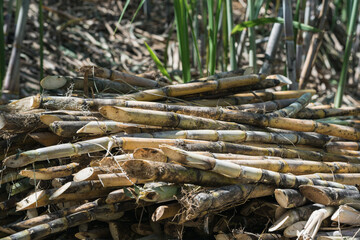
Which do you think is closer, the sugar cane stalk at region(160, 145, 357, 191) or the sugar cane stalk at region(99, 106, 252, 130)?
the sugar cane stalk at region(160, 145, 357, 191)

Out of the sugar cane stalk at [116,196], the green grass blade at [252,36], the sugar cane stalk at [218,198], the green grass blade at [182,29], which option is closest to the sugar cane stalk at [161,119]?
the sugar cane stalk at [116,196]

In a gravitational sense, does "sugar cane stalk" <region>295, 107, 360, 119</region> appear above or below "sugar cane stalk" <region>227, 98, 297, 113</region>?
below

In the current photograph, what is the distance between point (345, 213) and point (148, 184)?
27.4 inches

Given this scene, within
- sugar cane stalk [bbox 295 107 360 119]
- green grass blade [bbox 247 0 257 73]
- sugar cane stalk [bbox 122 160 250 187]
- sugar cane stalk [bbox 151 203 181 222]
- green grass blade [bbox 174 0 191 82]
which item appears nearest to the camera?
sugar cane stalk [bbox 122 160 250 187]

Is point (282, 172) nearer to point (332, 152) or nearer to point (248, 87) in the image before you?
point (332, 152)

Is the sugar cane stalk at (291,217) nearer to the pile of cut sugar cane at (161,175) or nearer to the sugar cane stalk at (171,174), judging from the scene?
the pile of cut sugar cane at (161,175)

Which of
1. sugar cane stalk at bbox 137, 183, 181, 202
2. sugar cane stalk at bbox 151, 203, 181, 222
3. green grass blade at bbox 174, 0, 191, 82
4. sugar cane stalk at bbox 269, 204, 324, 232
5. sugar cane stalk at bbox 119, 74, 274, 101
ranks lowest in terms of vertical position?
sugar cane stalk at bbox 269, 204, 324, 232

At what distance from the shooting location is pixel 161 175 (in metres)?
1.43

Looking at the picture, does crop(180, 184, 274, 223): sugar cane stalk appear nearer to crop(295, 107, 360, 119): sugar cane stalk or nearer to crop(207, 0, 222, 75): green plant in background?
crop(295, 107, 360, 119): sugar cane stalk

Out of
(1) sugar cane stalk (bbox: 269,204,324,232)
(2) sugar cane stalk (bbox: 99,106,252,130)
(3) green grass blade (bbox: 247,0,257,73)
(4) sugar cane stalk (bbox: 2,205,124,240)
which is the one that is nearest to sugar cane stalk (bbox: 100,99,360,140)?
(2) sugar cane stalk (bbox: 99,106,252,130)

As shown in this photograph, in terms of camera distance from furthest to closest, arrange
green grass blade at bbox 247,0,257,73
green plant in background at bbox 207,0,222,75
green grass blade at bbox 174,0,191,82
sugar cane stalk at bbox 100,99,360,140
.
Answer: green grass blade at bbox 247,0,257,73, green plant in background at bbox 207,0,222,75, green grass blade at bbox 174,0,191,82, sugar cane stalk at bbox 100,99,360,140

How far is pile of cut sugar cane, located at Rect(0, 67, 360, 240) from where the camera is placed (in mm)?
1508

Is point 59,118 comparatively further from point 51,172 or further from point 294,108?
point 294,108

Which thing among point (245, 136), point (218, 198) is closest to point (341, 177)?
point (245, 136)
